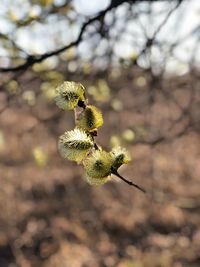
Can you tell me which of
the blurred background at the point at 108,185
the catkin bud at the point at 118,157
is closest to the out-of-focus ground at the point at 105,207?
the blurred background at the point at 108,185

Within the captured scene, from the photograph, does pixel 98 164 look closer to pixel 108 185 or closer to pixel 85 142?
pixel 85 142

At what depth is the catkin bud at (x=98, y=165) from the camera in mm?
1197

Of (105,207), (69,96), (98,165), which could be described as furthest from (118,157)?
(105,207)

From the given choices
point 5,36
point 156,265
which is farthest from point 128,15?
point 156,265

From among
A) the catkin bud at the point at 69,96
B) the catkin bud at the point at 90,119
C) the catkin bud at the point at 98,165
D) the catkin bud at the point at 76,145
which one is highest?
the catkin bud at the point at 69,96

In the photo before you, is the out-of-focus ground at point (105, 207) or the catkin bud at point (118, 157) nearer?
the catkin bud at point (118, 157)

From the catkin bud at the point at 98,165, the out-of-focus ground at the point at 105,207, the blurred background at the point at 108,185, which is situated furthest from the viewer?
the out-of-focus ground at the point at 105,207

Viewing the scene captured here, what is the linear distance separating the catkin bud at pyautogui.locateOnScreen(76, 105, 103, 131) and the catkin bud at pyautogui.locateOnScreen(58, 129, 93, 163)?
2 cm

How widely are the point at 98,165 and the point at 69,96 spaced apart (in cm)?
17

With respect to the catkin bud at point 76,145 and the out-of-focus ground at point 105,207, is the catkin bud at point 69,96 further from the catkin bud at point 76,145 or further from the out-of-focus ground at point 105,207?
the out-of-focus ground at point 105,207

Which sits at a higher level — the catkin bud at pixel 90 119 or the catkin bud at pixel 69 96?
the catkin bud at pixel 69 96

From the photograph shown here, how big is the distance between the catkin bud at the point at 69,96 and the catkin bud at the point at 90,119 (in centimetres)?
3

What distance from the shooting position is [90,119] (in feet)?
4.06

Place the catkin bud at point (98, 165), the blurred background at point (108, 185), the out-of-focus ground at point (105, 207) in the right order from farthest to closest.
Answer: the out-of-focus ground at point (105, 207) → the blurred background at point (108, 185) → the catkin bud at point (98, 165)
